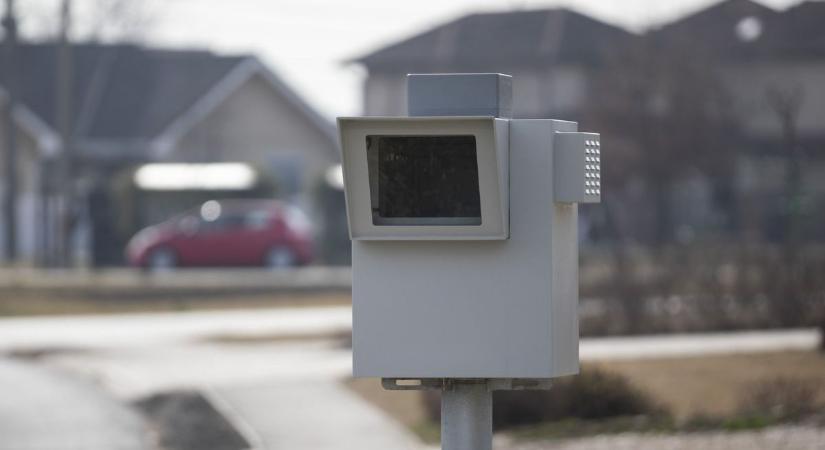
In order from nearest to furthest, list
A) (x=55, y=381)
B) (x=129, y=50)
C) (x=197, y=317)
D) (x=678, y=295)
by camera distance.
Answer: (x=55, y=381), (x=678, y=295), (x=197, y=317), (x=129, y=50)

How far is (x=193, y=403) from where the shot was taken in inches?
531

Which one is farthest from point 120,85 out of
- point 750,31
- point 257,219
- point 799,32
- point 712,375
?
point 712,375

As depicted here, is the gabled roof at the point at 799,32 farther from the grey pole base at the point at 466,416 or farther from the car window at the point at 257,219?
the grey pole base at the point at 466,416

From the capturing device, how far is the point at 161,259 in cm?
3516

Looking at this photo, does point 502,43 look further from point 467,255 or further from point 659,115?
point 467,255

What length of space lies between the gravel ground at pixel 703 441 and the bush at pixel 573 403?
925mm

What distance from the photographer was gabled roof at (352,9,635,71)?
41625mm

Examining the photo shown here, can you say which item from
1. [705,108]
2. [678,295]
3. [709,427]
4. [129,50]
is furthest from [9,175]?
[709,427]

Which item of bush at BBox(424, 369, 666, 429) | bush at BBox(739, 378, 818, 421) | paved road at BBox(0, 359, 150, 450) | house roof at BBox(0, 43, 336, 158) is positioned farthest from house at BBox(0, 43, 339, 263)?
bush at BBox(739, 378, 818, 421)

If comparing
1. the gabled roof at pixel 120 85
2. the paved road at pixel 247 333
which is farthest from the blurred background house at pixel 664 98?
the paved road at pixel 247 333

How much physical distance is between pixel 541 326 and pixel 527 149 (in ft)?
1.78

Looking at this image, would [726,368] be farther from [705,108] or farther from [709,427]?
[705,108]

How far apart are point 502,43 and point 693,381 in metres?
28.9

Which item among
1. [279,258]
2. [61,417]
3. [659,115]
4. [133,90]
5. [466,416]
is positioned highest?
[133,90]
